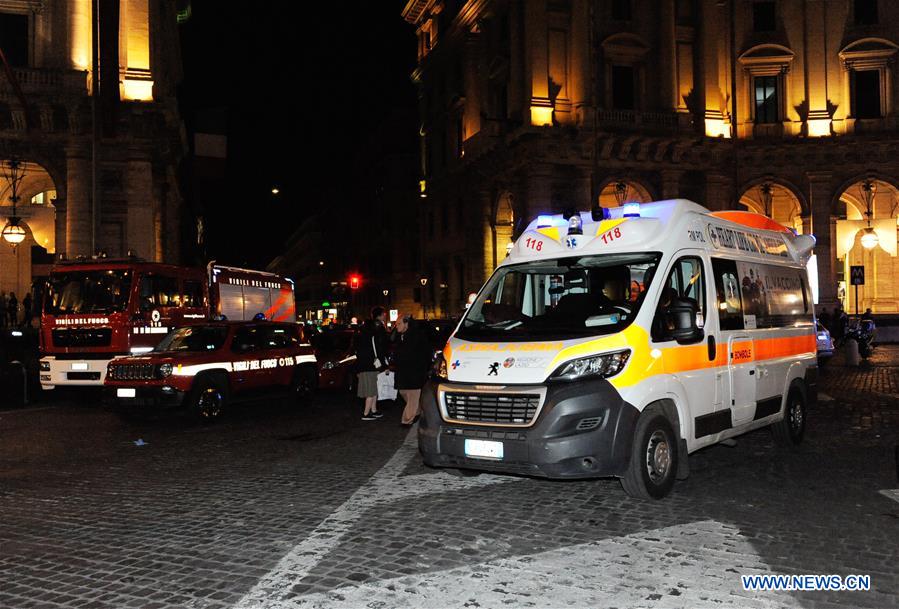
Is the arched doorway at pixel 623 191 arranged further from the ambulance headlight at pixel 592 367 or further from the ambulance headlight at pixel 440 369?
the ambulance headlight at pixel 592 367

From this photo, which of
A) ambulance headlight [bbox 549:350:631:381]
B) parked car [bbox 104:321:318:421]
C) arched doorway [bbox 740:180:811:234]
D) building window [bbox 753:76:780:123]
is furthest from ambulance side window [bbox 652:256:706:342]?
building window [bbox 753:76:780:123]

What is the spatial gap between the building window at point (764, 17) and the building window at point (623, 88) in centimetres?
783

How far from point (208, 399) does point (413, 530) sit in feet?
28.1

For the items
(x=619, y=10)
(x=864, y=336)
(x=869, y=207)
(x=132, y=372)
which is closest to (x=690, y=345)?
(x=132, y=372)

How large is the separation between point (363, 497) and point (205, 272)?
13730mm

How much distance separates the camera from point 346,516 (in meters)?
6.85

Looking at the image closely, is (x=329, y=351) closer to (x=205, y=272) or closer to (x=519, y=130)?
(x=205, y=272)

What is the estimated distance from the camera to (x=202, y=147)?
46906mm

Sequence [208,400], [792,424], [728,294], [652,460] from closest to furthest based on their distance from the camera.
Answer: [652,460], [728,294], [792,424], [208,400]

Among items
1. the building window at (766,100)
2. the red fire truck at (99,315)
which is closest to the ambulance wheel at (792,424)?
the red fire truck at (99,315)

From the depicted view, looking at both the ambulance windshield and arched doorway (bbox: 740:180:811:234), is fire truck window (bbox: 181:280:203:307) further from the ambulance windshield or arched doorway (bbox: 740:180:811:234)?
arched doorway (bbox: 740:180:811:234)

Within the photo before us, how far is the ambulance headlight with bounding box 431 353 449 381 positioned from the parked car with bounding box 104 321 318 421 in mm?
7148

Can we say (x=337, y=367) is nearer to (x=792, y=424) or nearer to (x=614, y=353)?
(x=792, y=424)

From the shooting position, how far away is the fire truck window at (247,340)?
1477cm
